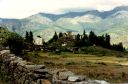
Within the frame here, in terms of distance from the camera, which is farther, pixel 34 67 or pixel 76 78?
pixel 34 67

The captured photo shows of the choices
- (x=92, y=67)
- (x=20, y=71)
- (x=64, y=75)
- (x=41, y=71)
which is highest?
(x=64, y=75)

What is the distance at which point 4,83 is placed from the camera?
27.9m

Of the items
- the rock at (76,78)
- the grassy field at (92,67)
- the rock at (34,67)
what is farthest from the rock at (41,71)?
the grassy field at (92,67)

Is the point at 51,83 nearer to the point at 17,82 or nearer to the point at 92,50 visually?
the point at 17,82

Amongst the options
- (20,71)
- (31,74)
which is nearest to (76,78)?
(31,74)

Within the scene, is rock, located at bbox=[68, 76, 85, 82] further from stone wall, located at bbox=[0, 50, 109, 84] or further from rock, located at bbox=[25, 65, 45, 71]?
rock, located at bbox=[25, 65, 45, 71]

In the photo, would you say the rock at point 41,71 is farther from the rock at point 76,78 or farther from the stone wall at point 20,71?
the rock at point 76,78

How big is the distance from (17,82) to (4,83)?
2.65 meters

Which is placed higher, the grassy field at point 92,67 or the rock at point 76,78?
the rock at point 76,78

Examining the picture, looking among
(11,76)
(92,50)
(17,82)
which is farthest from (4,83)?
(92,50)

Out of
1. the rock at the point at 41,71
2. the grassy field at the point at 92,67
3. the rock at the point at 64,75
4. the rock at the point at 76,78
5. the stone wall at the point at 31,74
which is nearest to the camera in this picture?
the rock at the point at 76,78

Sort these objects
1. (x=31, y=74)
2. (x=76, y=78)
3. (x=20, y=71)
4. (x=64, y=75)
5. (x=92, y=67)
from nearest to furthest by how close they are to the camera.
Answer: (x=76, y=78), (x=64, y=75), (x=31, y=74), (x=20, y=71), (x=92, y=67)

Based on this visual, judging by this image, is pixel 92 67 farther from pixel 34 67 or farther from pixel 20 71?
pixel 34 67

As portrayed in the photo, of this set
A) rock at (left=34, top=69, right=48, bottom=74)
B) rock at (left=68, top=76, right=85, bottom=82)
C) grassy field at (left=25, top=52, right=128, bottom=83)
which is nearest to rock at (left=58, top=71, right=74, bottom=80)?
rock at (left=68, top=76, right=85, bottom=82)
